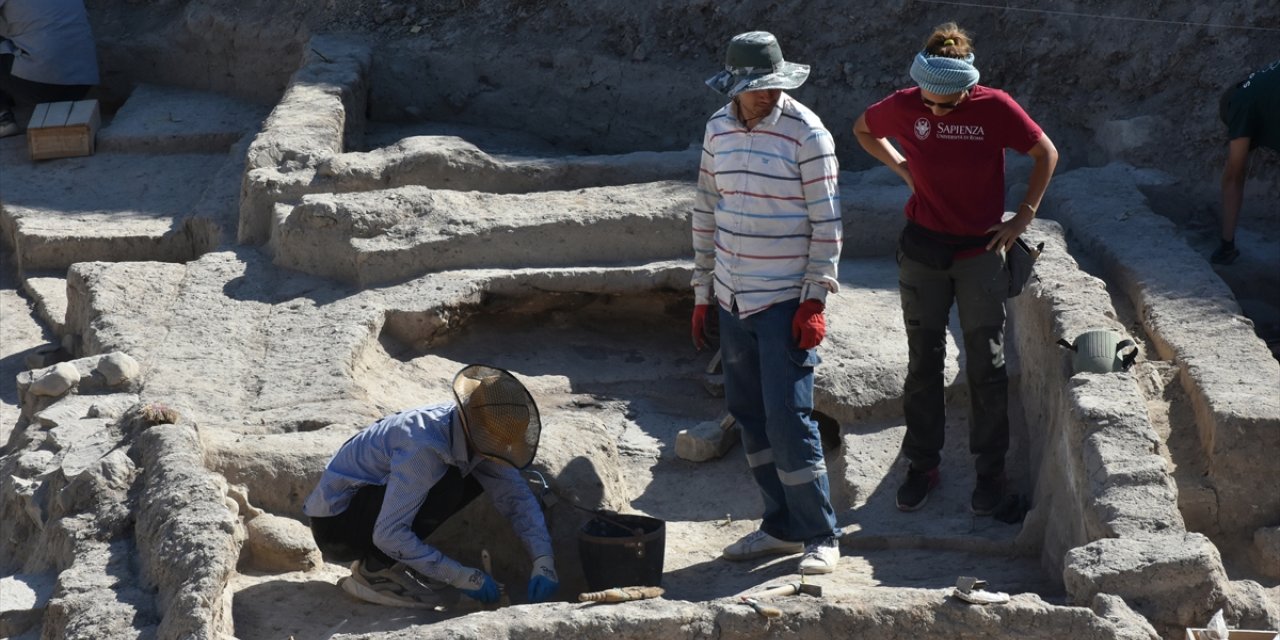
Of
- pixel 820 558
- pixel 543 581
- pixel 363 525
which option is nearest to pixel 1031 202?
pixel 820 558

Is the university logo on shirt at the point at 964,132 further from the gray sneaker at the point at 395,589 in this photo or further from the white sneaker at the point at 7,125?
the white sneaker at the point at 7,125

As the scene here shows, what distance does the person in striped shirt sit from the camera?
485 centimetres

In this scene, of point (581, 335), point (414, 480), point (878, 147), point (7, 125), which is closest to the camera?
point (414, 480)

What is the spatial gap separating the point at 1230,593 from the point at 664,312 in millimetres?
3636

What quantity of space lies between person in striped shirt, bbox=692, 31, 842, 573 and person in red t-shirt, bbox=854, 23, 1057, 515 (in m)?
0.42

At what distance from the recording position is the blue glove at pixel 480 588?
16.3 ft

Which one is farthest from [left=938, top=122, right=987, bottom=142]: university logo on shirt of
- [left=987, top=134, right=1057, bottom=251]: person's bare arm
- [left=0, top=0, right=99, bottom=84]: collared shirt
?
[left=0, top=0, right=99, bottom=84]: collared shirt

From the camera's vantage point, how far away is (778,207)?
490 centimetres

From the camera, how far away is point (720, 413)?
7.10 meters

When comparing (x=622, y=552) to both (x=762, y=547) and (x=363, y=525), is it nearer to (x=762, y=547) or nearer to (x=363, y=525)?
(x=762, y=547)

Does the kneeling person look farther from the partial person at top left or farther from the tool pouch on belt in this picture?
the partial person at top left

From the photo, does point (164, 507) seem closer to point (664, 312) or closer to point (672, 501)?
point (672, 501)

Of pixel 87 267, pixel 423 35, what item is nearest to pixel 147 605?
pixel 87 267

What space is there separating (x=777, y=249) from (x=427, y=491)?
1305 millimetres
